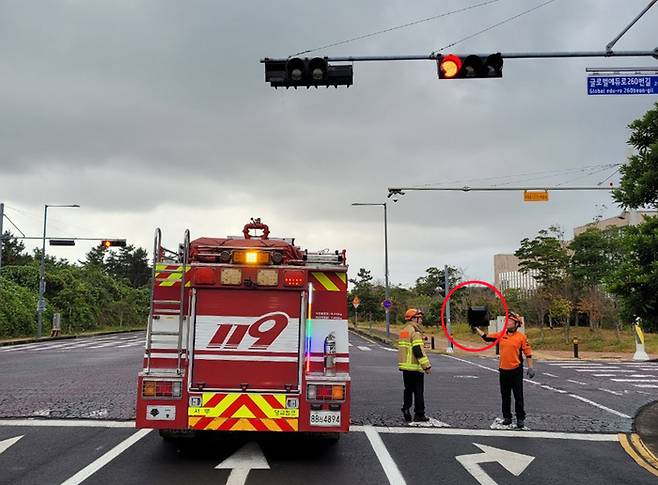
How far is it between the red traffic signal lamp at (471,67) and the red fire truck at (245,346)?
3.88 m

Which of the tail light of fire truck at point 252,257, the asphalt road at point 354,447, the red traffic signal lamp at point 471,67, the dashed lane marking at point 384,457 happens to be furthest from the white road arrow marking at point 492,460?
the red traffic signal lamp at point 471,67

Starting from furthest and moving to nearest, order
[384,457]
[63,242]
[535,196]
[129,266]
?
[129,266] < [63,242] < [535,196] < [384,457]

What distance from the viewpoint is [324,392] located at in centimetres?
668

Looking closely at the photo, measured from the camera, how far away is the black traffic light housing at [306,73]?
360 inches

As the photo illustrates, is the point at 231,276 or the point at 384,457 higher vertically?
the point at 231,276

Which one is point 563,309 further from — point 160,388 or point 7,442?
point 7,442

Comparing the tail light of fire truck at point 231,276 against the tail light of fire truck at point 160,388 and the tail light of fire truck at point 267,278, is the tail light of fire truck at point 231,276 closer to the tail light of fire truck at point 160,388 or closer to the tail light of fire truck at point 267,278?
the tail light of fire truck at point 267,278

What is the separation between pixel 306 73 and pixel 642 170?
532 centimetres

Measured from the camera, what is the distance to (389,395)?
1253 cm

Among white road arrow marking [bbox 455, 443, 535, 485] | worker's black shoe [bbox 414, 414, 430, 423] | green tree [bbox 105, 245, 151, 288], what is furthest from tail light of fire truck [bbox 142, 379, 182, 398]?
green tree [bbox 105, 245, 151, 288]

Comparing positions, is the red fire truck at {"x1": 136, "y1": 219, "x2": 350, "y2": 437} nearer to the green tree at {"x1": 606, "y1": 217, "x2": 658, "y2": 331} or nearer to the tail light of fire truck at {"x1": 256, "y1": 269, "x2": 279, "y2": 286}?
the tail light of fire truck at {"x1": 256, "y1": 269, "x2": 279, "y2": 286}

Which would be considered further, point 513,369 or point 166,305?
point 513,369

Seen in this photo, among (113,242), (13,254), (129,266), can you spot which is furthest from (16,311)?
(129,266)

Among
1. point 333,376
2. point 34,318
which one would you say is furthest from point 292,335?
point 34,318
